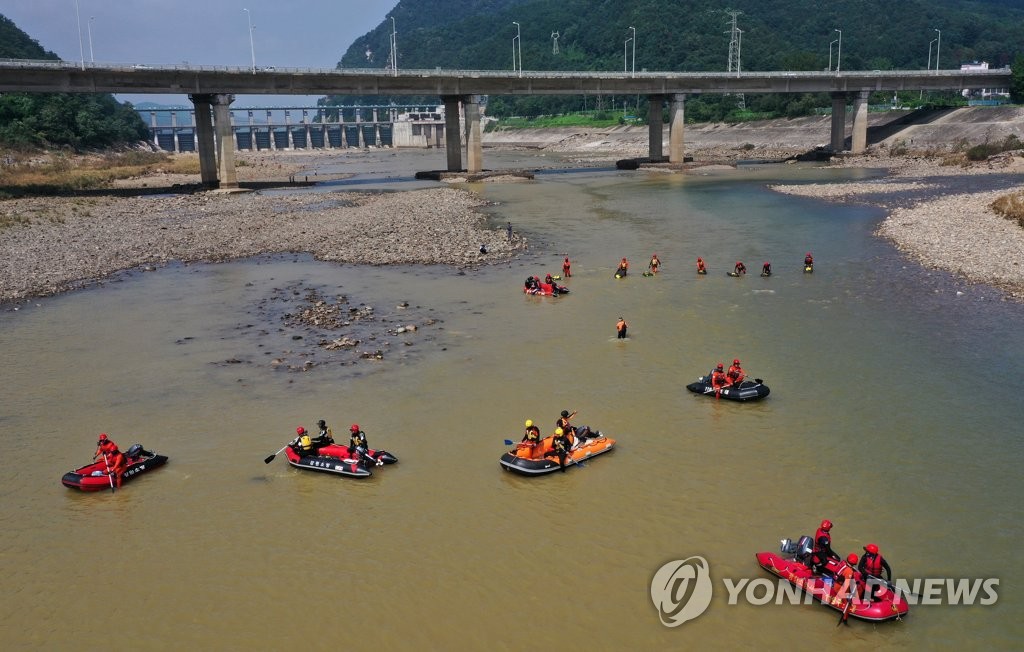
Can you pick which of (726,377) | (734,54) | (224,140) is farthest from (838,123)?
(726,377)

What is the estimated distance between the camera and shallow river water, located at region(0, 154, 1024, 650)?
44.3ft

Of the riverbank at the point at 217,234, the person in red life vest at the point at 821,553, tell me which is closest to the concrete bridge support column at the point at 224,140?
the riverbank at the point at 217,234

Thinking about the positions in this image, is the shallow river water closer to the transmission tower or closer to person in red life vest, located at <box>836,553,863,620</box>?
person in red life vest, located at <box>836,553,863,620</box>

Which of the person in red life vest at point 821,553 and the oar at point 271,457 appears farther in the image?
the oar at point 271,457

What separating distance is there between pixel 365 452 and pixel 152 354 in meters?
13.6

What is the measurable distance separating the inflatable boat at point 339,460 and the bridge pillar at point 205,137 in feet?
236

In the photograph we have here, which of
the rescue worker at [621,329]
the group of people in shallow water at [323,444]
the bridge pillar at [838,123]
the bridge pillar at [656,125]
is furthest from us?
the bridge pillar at [838,123]

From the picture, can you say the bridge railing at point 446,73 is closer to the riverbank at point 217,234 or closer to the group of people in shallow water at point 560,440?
the riverbank at point 217,234

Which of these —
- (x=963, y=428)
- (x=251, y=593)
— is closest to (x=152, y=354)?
(x=251, y=593)

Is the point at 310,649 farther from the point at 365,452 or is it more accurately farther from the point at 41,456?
the point at 41,456

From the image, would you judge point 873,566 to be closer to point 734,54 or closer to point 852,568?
point 852,568

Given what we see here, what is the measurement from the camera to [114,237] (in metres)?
51.5

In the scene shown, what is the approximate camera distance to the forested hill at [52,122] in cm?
9931

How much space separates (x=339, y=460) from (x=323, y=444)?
29.3 inches
